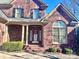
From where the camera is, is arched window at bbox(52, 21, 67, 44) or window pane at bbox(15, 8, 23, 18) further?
window pane at bbox(15, 8, 23, 18)

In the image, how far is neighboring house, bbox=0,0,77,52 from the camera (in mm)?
26031

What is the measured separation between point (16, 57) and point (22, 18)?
30.2 ft

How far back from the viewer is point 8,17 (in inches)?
1086

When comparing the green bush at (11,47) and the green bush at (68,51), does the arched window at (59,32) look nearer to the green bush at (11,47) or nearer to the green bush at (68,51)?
the green bush at (68,51)

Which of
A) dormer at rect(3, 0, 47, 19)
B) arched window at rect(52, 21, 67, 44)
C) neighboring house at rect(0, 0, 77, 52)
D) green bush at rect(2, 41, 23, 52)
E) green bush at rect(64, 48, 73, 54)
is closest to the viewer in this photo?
green bush at rect(2, 41, 23, 52)

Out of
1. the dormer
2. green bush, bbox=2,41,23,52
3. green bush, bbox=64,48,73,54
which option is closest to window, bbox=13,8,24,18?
the dormer

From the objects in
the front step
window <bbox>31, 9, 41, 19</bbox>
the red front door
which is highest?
window <bbox>31, 9, 41, 19</bbox>

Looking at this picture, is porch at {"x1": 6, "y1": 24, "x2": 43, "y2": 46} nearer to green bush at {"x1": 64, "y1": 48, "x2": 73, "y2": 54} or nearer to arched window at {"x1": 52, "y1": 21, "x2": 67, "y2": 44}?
arched window at {"x1": 52, "y1": 21, "x2": 67, "y2": 44}

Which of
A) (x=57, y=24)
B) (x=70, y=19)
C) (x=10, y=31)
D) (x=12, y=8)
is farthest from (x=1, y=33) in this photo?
(x=70, y=19)

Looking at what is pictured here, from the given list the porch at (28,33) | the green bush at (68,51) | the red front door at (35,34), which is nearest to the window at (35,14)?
the porch at (28,33)

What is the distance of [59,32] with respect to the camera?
26.2 m

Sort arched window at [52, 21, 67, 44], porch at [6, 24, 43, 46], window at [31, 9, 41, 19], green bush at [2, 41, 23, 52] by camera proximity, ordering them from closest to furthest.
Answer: green bush at [2, 41, 23, 52]
arched window at [52, 21, 67, 44]
porch at [6, 24, 43, 46]
window at [31, 9, 41, 19]

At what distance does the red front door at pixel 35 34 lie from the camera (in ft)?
90.0

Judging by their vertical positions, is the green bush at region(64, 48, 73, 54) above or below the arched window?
below
